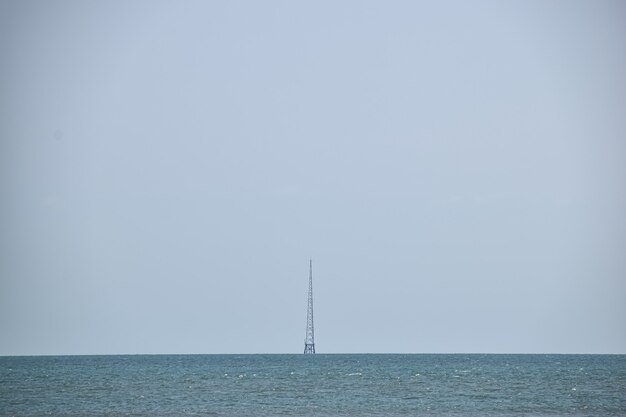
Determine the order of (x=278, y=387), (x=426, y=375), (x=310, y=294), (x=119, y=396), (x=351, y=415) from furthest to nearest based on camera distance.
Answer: (x=310, y=294) → (x=426, y=375) → (x=278, y=387) → (x=119, y=396) → (x=351, y=415)

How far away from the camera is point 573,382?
3671 inches

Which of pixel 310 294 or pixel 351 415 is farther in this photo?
pixel 310 294

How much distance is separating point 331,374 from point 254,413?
4687 centimetres

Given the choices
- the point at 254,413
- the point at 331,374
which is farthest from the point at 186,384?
the point at 254,413

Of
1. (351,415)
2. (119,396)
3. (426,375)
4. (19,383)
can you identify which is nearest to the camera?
(351,415)

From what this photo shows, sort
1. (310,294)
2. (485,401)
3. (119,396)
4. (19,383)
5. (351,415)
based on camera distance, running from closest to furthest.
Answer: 1. (351,415)
2. (485,401)
3. (119,396)
4. (19,383)
5. (310,294)

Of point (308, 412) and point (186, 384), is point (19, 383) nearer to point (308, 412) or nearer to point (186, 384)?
point (186, 384)

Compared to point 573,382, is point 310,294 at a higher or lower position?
higher

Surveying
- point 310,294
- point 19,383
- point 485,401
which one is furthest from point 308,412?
point 310,294

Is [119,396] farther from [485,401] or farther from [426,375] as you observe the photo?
[426,375]

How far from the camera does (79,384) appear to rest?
9350 centimetres

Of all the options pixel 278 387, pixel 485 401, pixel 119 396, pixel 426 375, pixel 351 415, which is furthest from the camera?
pixel 426 375

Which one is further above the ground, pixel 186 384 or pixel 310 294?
pixel 310 294

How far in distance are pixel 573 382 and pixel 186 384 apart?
35174 millimetres
